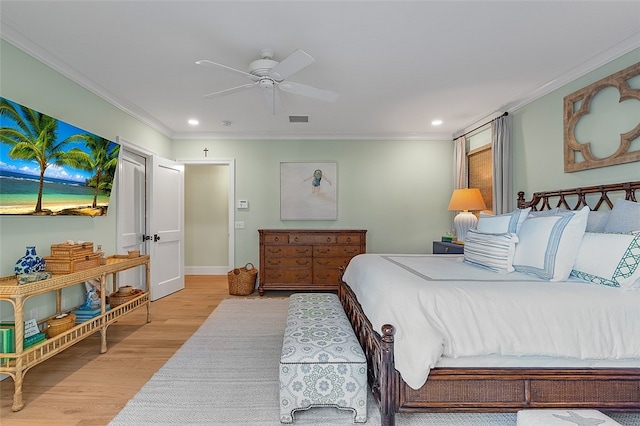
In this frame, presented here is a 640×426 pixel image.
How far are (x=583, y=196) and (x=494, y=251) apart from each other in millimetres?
1254

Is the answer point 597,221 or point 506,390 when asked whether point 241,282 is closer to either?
point 506,390

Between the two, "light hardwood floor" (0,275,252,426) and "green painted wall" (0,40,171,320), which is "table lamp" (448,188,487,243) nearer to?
"light hardwood floor" (0,275,252,426)

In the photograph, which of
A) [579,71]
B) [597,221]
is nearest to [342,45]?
[579,71]

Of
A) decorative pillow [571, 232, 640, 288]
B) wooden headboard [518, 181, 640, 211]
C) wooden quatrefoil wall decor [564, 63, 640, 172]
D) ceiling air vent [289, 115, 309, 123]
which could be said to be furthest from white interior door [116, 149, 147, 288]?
wooden quatrefoil wall decor [564, 63, 640, 172]

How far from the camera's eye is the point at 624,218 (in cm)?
215

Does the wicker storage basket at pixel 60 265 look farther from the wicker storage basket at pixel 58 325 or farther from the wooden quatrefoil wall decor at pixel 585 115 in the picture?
the wooden quatrefoil wall decor at pixel 585 115

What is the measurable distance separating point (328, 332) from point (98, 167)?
287 cm

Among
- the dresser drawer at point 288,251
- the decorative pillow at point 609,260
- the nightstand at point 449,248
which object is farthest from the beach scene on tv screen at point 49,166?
the nightstand at point 449,248

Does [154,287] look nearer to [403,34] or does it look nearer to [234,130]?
[234,130]

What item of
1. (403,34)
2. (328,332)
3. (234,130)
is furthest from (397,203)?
(328,332)

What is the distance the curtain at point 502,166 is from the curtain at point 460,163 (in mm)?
940

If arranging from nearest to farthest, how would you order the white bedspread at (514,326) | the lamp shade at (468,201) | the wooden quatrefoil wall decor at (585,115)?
1. the white bedspread at (514,326)
2. the wooden quatrefoil wall decor at (585,115)
3. the lamp shade at (468,201)

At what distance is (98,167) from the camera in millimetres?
3283

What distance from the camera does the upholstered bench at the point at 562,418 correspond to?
5.01ft
